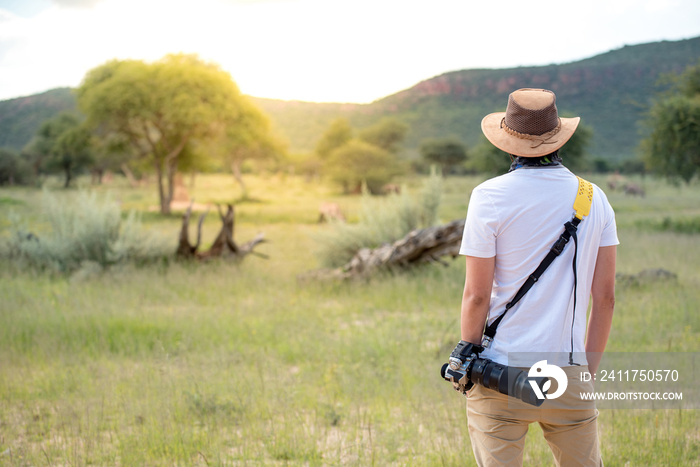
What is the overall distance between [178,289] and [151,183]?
1667 inches

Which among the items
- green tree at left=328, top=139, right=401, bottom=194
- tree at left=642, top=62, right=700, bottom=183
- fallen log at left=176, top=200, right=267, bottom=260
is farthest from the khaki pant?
green tree at left=328, top=139, right=401, bottom=194

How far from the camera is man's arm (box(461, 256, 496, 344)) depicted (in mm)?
1689

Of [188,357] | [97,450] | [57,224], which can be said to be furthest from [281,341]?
[57,224]

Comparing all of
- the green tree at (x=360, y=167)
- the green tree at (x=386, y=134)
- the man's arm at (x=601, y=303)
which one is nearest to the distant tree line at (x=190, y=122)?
the green tree at (x=360, y=167)

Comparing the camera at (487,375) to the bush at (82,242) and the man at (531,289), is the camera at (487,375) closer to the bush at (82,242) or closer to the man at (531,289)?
the man at (531,289)

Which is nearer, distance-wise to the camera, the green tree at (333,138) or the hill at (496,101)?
the green tree at (333,138)

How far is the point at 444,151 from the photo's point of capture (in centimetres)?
5300

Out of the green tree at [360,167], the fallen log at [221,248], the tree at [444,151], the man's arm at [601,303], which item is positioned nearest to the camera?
the man's arm at [601,303]

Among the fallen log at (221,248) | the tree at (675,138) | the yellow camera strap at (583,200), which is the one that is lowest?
the fallen log at (221,248)

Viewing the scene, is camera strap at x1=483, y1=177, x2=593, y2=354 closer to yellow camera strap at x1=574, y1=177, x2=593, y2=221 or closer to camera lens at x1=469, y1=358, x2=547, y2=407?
yellow camera strap at x1=574, y1=177, x2=593, y2=221

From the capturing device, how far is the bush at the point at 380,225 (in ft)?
30.5

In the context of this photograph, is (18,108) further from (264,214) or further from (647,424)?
(647,424)

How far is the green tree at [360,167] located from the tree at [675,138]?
85.2ft

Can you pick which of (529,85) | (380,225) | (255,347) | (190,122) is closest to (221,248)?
(380,225)
